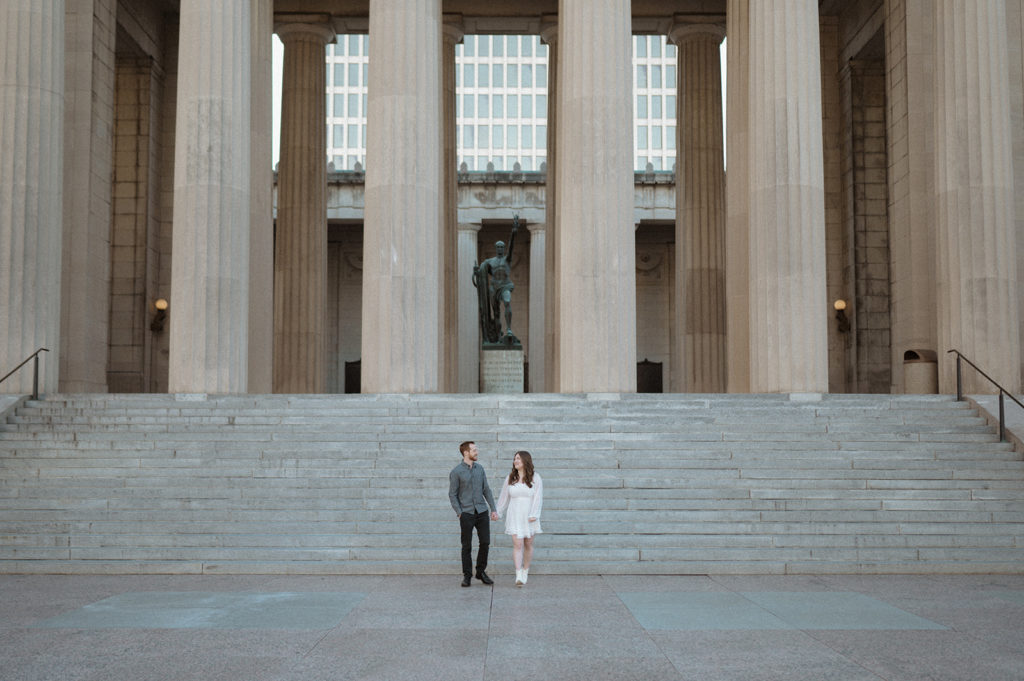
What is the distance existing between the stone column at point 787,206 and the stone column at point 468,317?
58.5 ft

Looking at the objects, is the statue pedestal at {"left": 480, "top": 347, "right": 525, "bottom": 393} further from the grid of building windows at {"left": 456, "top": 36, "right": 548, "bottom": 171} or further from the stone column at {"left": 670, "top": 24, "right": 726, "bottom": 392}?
the grid of building windows at {"left": 456, "top": 36, "right": 548, "bottom": 171}

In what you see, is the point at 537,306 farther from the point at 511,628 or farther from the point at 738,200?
the point at 511,628

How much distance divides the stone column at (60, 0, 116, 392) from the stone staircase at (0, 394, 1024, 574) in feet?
26.0

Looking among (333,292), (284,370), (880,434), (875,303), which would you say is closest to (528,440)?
(880,434)

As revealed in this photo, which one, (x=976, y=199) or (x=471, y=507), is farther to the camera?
(x=976, y=199)

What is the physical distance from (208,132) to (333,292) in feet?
92.9

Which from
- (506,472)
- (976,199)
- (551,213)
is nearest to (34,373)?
(506,472)

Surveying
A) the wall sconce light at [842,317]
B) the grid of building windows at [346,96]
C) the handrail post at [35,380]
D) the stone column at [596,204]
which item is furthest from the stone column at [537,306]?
the grid of building windows at [346,96]

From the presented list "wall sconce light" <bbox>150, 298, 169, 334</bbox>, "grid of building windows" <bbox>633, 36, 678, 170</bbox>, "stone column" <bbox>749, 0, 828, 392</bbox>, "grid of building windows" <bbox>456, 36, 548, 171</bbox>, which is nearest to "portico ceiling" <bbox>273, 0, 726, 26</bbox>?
"stone column" <bbox>749, 0, 828, 392</bbox>

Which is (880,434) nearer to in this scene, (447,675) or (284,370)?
(447,675)

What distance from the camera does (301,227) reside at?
3438 centimetres

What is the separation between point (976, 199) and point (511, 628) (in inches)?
779

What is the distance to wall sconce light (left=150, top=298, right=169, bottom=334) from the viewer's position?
35.9m

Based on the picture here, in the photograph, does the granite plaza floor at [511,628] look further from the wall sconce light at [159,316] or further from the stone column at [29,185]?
the wall sconce light at [159,316]
